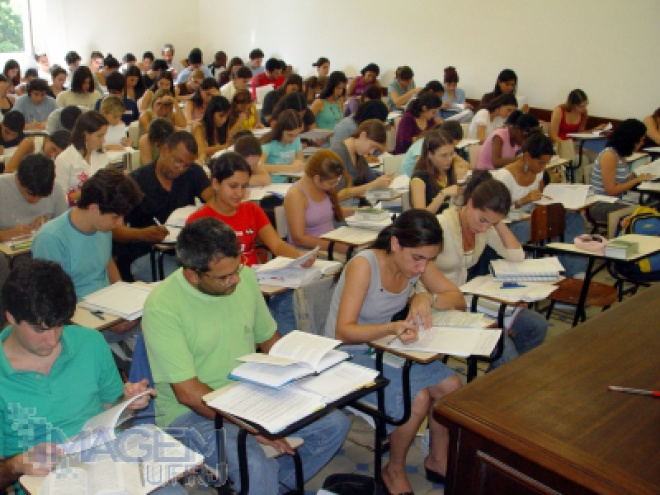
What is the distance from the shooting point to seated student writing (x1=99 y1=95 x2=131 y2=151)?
5941mm

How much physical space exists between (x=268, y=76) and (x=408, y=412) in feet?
30.0

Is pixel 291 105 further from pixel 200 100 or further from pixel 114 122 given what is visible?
pixel 114 122

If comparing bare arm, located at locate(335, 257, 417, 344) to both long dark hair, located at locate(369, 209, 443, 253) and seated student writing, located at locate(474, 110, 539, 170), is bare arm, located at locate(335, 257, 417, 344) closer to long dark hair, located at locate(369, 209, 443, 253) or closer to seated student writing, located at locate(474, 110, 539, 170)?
long dark hair, located at locate(369, 209, 443, 253)

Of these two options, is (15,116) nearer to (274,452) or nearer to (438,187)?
(438,187)

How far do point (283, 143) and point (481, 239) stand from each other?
8.42ft

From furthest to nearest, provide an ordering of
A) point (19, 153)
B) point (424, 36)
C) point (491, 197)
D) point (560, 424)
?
1. point (424, 36)
2. point (19, 153)
3. point (491, 197)
4. point (560, 424)

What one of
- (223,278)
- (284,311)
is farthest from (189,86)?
(223,278)

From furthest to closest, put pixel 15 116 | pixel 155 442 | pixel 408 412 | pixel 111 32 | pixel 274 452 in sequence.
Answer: pixel 111 32, pixel 15 116, pixel 408 412, pixel 274 452, pixel 155 442

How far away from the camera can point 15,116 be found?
566 cm

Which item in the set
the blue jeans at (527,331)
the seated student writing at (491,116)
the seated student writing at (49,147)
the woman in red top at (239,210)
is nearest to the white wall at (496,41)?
the seated student writing at (491,116)

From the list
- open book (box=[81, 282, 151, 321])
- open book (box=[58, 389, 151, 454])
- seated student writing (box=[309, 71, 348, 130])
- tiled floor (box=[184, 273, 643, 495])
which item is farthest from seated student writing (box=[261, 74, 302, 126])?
open book (box=[58, 389, 151, 454])

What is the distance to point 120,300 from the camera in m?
2.92

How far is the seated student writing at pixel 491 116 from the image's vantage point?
287 inches

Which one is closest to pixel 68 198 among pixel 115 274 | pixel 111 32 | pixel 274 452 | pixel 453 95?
pixel 115 274
